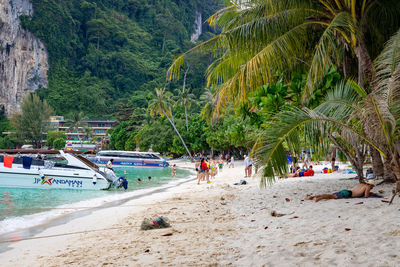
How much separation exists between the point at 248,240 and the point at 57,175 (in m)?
14.2

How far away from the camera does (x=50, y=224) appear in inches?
321

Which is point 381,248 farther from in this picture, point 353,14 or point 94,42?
point 94,42

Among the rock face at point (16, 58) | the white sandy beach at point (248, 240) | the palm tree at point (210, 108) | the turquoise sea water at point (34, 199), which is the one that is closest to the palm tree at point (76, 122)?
the rock face at point (16, 58)

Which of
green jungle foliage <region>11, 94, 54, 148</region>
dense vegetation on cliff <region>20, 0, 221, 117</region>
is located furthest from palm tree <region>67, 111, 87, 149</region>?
dense vegetation on cliff <region>20, 0, 221, 117</region>

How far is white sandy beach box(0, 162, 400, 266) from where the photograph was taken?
11.2 ft

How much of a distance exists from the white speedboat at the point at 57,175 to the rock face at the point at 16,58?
253 ft

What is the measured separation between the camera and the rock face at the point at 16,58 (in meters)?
82.1

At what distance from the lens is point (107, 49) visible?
112125 mm

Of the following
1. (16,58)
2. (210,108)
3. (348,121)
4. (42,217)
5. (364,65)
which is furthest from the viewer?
(16,58)

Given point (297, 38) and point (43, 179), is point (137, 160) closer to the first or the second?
point (43, 179)

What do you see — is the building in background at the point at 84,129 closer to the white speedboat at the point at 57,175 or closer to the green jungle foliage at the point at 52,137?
the green jungle foliage at the point at 52,137

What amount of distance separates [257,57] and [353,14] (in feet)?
7.71

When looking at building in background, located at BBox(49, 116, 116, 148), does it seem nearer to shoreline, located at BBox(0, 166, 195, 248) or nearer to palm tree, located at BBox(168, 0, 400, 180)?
shoreline, located at BBox(0, 166, 195, 248)

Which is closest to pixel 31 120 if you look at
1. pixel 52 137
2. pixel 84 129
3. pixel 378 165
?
pixel 52 137
